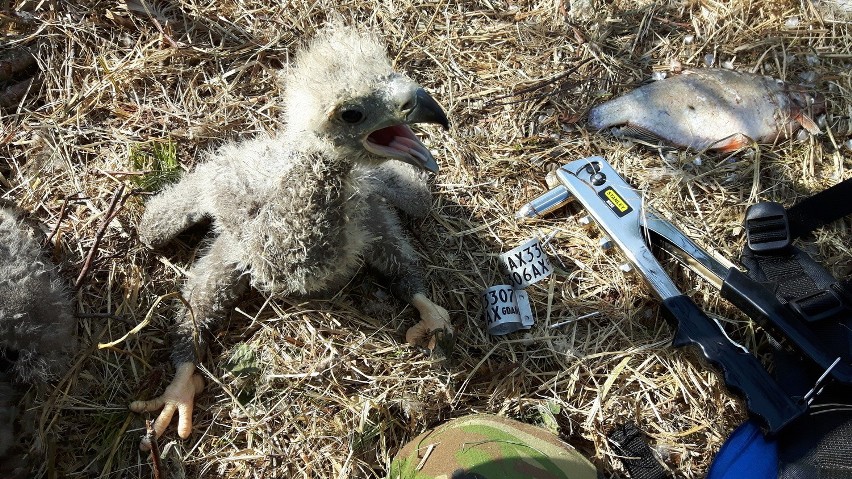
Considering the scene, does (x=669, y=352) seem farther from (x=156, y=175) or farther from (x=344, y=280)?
(x=156, y=175)

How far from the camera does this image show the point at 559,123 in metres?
3.11

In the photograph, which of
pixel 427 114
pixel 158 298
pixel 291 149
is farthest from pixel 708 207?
pixel 158 298

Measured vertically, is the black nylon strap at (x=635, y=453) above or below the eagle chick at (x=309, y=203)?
below

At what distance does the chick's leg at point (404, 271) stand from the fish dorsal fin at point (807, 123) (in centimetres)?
202

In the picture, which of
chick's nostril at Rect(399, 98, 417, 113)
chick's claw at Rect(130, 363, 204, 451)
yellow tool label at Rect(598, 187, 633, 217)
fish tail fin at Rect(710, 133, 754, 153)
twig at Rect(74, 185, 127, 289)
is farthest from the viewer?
fish tail fin at Rect(710, 133, 754, 153)

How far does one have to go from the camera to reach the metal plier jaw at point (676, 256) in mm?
2277

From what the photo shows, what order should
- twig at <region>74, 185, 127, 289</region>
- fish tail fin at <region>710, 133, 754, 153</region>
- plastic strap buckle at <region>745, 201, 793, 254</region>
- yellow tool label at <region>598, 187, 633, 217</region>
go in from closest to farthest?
1. twig at <region>74, 185, 127, 289</region>
2. plastic strap buckle at <region>745, 201, 793, 254</region>
3. yellow tool label at <region>598, 187, 633, 217</region>
4. fish tail fin at <region>710, 133, 754, 153</region>

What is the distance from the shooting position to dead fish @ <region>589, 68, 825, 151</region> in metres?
3.05

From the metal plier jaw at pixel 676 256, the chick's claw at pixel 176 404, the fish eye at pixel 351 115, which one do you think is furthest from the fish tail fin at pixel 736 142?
the chick's claw at pixel 176 404

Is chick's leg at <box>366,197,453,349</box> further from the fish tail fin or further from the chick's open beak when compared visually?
the fish tail fin

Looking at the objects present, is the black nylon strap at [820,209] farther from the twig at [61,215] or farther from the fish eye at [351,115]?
the twig at [61,215]

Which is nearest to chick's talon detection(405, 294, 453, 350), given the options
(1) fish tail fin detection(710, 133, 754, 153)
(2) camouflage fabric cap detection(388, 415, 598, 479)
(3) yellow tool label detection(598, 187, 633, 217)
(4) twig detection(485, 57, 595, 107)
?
(2) camouflage fabric cap detection(388, 415, 598, 479)

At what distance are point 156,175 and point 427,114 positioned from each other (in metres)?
1.39

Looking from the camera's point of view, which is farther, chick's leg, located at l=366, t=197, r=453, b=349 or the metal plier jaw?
chick's leg, located at l=366, t=197, r=453, b=349
